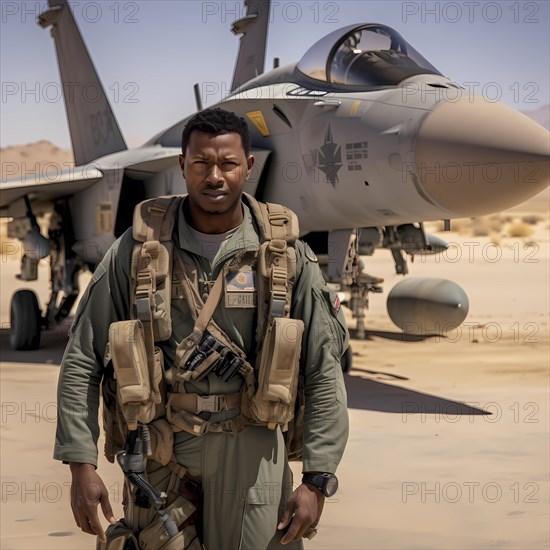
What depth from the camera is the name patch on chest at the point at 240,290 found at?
10.2 ft

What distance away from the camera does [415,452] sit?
7125 mm

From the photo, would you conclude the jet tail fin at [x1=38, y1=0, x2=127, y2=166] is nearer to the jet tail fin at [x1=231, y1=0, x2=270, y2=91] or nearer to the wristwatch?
the jet tail fin at [x1=231, y1=0, x2=270, y2=91]

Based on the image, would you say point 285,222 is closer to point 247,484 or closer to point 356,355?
point 247,484

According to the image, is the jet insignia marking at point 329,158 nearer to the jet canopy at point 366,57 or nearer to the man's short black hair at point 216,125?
the jet canopy at point 366,57

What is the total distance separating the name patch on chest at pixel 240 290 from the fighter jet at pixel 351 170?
509 cm

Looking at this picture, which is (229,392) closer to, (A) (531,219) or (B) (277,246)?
(B) (277,246)

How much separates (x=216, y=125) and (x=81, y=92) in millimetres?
12654

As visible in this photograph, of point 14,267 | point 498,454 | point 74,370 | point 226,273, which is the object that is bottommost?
point 14,267

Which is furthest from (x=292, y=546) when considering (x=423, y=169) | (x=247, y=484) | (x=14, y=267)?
(x=14, y=267)

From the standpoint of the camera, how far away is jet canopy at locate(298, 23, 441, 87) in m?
9.05

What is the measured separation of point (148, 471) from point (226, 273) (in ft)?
2.24

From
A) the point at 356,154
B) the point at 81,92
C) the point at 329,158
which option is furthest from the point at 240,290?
the point at 81,92

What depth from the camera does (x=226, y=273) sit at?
Answer: 3098 millimetres

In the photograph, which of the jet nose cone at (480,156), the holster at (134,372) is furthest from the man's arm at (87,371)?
the jet nose cone at (480,156)
